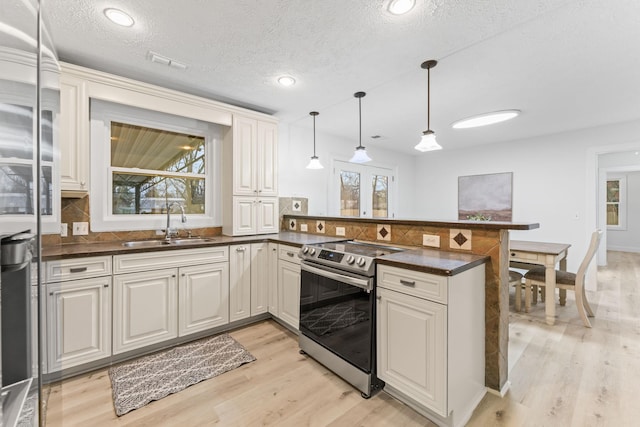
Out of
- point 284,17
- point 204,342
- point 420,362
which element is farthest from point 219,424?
point 284,17

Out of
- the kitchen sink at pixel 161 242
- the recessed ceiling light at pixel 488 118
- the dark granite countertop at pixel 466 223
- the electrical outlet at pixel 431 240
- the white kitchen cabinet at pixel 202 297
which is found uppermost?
the recessed ceiling light at pixel 488 118

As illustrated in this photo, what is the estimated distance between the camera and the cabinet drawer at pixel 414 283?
4.84 feet

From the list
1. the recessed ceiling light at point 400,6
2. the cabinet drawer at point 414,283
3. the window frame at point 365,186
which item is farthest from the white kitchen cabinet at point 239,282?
the recessed ceiling light at point 400,6

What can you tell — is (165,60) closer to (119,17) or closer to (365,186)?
(119,17)

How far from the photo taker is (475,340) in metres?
1.71

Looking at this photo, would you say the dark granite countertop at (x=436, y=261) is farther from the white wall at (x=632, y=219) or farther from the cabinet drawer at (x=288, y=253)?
the white wall at (x=632, y=219)

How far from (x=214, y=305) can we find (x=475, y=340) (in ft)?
6.98

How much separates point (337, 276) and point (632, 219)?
9294mm

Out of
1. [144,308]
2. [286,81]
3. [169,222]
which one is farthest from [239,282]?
[286,81]

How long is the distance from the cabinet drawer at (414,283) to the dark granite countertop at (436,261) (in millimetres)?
32

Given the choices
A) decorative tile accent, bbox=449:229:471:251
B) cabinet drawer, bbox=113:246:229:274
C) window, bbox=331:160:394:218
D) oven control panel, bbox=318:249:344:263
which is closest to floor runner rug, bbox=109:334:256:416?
cabinet drawer, bbox=113:246:229:274

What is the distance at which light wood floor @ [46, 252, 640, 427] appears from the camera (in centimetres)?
159

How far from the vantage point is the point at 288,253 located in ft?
8.59

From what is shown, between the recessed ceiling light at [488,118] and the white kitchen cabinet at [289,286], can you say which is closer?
the white kitchen cabinet at [289,286]
